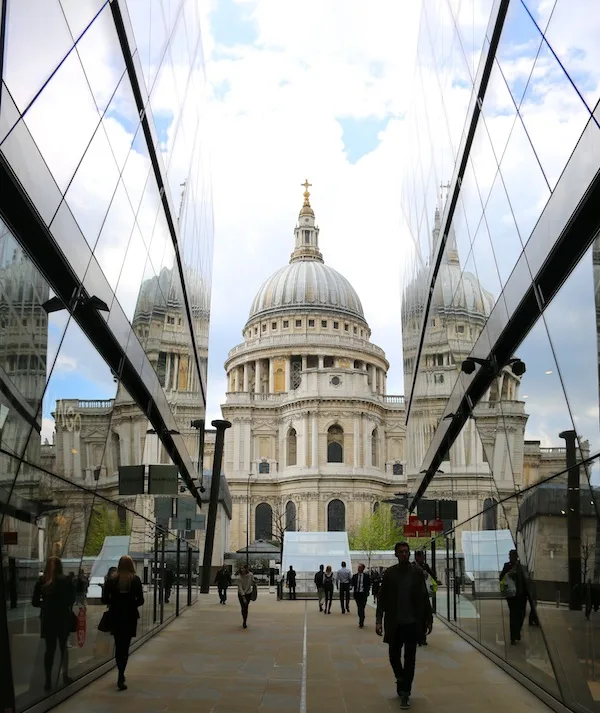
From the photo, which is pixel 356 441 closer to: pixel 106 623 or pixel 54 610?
pixel 106 623

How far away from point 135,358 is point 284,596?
22.9 m

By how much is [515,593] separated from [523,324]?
303 cm

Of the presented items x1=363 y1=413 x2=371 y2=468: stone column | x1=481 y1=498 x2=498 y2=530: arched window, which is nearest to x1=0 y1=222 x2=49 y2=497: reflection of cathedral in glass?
x1=481 y1=498 x2=498 y2=530: arched window

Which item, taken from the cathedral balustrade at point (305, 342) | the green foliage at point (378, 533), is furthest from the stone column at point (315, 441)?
the cathedral balustrade at point (305, 342)

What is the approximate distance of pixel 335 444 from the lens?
100750 mm

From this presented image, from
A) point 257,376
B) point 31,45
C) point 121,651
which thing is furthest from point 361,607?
point 257,376

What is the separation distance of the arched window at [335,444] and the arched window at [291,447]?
481 cm

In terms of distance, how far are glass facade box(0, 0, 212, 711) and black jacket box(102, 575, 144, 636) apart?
0.21 metres

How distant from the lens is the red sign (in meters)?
9.45

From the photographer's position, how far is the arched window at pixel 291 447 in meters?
103

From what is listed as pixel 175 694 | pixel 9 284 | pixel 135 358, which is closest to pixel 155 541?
pixel 135 358

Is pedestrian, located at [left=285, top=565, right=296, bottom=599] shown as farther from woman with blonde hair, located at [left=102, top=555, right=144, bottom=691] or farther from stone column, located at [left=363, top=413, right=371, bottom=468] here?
stone column, located at [left=363, top=413, right=371, bottom=468]

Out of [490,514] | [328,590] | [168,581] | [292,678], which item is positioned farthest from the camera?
[328,590]

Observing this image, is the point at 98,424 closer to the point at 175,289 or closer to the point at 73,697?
the point at 73,697
